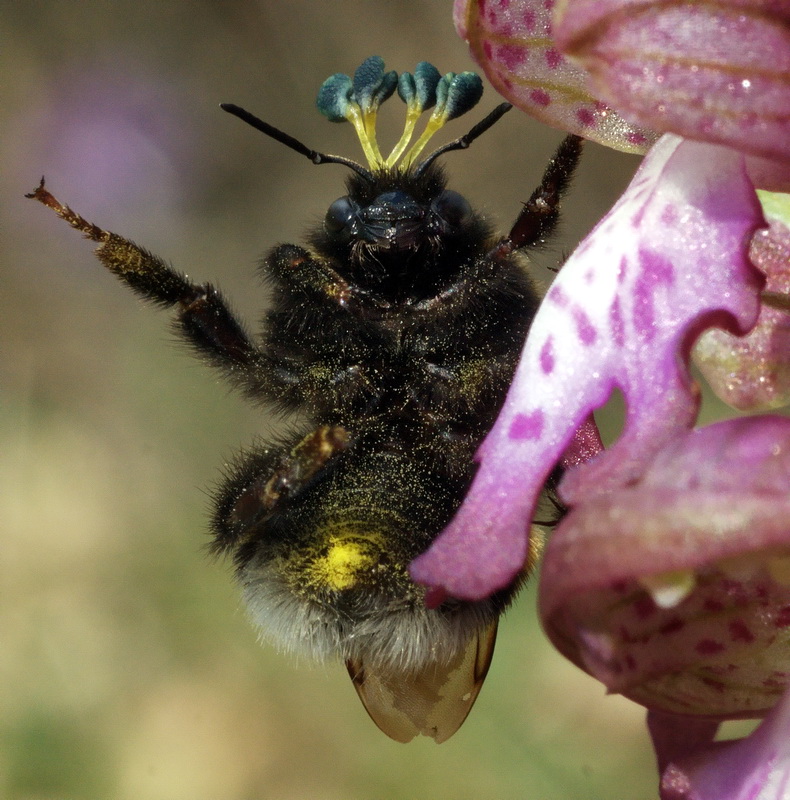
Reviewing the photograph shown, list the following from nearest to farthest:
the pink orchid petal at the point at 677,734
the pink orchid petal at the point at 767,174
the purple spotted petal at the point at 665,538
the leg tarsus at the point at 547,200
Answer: the purple spotted petal at the point at 665,538
the pink orchid petal at the point at 767,174
the pink orchid petal at the point at 677,734
the leg tarsus at the point at 547,200

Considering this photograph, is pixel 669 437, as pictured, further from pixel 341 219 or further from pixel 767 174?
pixel 341 219

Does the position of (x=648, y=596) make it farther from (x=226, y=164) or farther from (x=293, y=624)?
(x=226, y=164)

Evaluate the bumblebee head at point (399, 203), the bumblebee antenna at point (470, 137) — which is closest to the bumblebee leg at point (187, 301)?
the bumblebee head at point (399, 203)

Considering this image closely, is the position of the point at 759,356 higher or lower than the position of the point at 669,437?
lower

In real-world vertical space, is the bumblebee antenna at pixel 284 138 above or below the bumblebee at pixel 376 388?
above

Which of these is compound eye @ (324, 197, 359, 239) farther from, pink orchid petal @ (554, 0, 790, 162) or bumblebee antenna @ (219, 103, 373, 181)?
pink orchid petal @ (554, 0, 790, 162)

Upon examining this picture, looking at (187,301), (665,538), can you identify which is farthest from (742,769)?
(187,301)

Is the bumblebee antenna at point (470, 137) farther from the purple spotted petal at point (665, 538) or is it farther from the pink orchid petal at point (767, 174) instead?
the purple spotted petal at point (665, 538)
